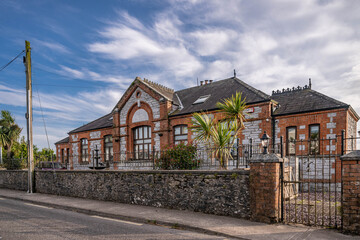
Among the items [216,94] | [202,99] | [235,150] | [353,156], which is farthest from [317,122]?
[353,156]

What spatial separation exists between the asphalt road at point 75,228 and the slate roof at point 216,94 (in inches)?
422

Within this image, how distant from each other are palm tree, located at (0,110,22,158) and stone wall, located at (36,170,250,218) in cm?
1205

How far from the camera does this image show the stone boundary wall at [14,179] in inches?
606

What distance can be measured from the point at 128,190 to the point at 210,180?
12.2 feet

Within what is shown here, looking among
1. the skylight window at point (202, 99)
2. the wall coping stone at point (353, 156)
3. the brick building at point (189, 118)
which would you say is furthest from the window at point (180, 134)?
the wall coping stone at point (353, 156)

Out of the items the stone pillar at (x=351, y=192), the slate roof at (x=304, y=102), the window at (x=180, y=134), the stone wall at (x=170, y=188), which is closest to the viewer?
the stone pillar at (x=351, y=192)

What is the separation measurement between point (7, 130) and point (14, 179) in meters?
6.81

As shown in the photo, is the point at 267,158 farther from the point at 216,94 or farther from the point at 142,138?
the point at 142,138

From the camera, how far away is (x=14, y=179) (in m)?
16.2

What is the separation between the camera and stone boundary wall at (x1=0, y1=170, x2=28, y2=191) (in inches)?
606

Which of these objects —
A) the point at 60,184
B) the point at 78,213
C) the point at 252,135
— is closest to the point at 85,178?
the point at 60,184

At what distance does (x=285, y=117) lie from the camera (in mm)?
15188

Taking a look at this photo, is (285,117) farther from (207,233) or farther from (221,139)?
(207,233)

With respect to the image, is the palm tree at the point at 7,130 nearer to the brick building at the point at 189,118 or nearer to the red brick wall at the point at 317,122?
the brick building at the point at 189,118
